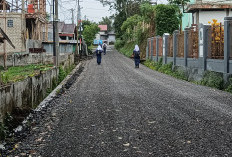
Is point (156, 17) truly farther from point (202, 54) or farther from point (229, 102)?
point (229, 102)

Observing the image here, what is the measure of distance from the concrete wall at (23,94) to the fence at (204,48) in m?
7.01

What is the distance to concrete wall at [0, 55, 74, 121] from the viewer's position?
694cm

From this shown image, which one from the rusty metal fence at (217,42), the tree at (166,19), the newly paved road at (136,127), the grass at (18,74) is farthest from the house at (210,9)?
the newly paved road at (136,127)

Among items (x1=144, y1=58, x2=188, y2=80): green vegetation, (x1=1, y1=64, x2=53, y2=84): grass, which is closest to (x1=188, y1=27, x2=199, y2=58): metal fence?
(x1=144, y1=58, x2=188, y2=80): green vegetation

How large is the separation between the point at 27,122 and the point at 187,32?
1446cm

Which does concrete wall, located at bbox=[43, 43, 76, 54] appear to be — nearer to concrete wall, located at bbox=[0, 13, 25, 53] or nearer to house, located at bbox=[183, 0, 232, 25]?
concrete wall, located at bbox=[0, 13, 25, 53]

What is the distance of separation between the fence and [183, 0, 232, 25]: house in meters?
7.98

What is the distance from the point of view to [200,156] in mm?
5141

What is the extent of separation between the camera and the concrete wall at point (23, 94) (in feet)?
22.8

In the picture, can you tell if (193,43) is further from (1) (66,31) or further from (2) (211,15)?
(1) (66,31)

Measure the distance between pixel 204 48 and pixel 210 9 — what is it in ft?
54.0

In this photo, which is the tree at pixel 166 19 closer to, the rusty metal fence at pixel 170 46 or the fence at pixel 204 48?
the rusty metal fence at pixel 170 46

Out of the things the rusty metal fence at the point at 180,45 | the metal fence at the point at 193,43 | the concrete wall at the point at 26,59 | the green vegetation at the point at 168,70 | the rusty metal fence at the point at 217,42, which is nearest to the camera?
the rusty metal fence at the point at 217,42

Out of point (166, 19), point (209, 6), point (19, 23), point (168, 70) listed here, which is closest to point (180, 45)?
point (168, 70)
